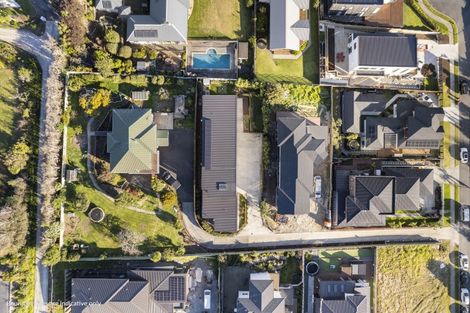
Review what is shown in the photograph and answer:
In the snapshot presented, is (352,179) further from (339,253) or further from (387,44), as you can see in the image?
(387,44)

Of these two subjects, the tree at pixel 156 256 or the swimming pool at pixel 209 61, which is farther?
the swimming pool at pixel 209 61

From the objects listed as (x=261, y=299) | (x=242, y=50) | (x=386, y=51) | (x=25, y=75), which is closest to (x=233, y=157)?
(x=242, y=50)

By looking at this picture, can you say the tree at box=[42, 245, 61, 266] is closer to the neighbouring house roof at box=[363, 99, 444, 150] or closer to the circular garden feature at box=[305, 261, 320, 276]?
the circular garden feature at box=[305, 261, 320, 276]

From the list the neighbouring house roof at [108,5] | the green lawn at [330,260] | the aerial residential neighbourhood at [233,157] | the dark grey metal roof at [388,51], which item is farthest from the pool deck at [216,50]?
the green lawn at [330,260]

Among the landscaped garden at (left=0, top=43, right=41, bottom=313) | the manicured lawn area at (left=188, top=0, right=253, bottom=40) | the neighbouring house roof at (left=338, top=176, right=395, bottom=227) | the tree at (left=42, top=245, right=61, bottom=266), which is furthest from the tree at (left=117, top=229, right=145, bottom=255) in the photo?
the neighbouring house roof at (left=338, top=176, right=395, bottom=227)

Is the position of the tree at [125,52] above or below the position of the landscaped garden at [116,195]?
above

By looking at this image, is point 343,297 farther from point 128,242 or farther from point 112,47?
point 112,47

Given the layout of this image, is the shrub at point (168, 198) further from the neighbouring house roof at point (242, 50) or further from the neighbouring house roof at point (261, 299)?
the neighbouring house roof at point (242, 50)
